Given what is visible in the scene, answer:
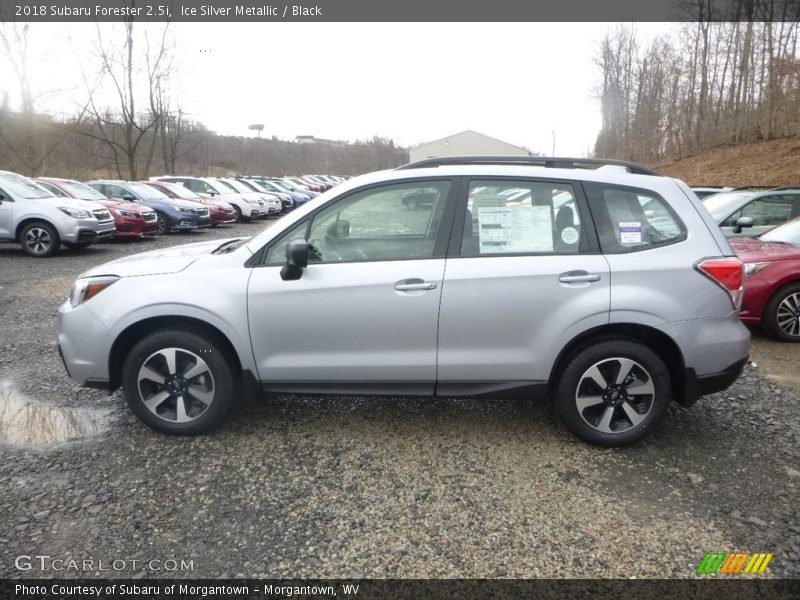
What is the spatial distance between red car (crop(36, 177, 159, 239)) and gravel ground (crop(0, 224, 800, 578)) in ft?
33.0

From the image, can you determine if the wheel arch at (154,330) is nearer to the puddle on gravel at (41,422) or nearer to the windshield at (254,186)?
the puddle on gravel at (41,422)

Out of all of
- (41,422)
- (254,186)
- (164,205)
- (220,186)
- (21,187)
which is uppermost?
(254,186)

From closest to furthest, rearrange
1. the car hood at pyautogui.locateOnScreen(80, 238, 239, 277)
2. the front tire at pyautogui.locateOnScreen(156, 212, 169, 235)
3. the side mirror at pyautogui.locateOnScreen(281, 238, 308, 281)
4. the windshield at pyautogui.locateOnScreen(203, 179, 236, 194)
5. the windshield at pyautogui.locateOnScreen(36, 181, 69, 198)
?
the side mirror at pyautogui.locateOnScreen(281, 238, 308, 281) < the car hood at pyautogui.locateOnScreen(80, 238, 239, 277) < the windshield at pyautogui.locateOnScreen(36, 181, 69, 198) < the front tire at pyautogui.locateOnScreen(156, 212, 169, 235) < the windshield at pyautogui.locateOnScreen(203, 179, 236, 194)

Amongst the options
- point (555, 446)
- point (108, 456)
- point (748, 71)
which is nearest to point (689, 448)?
point (555, 446)

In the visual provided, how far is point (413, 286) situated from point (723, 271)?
74.5 inches

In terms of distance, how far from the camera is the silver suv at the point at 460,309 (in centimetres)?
328

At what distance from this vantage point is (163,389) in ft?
11.6

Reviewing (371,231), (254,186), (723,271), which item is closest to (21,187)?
(371,231)

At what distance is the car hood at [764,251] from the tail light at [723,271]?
10.1 feet

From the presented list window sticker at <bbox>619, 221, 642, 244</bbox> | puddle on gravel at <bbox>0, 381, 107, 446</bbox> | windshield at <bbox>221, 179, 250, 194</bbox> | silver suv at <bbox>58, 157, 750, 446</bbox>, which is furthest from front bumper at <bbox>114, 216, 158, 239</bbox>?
window sticker at <bbox>619, 221, 642, 244</bbox>

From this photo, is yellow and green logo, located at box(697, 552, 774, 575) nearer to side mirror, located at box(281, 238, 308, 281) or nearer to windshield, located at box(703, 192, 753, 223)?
side mirror, located at box(281, 238, 308, 281)

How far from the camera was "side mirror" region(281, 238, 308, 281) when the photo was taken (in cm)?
321

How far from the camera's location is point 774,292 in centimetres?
573

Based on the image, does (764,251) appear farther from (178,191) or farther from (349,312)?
(178,191)
